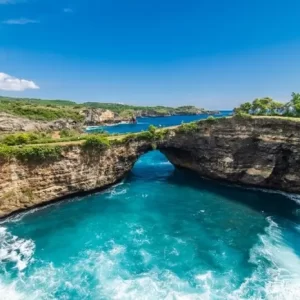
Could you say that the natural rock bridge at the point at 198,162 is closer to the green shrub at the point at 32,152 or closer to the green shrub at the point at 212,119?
the green shrub at the point at 212,119

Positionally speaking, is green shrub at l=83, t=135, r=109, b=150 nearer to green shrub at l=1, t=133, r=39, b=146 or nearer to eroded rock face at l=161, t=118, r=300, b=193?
green shrub at l=1, t=133, r=39, b=146

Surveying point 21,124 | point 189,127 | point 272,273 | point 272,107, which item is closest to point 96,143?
point 189,127

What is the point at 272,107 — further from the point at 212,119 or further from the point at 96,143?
the point at 96,143

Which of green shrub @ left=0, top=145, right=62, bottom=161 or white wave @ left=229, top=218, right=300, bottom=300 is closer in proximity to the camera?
white wave @ left=229, top=218, right=300, bottom=300

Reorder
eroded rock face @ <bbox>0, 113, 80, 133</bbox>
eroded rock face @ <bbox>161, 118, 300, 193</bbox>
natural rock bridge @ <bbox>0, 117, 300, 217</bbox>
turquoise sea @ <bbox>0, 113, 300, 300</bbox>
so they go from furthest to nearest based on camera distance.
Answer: eroded rock face @ <bbox>0, 113, 80, 133</bbox> → eroded rock face @ <bbox>161, 118, 300, 193</bbox> → natural rock bridge @ <bbox>0, 117, 300, 217</bbox> → turquoise sea @ <bbox>0, 113, 300, 300</bbox>

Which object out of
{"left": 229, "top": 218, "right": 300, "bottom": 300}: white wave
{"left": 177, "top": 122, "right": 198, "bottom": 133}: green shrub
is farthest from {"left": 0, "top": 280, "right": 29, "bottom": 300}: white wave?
{"left": 177, "top": 122, "right": 198, "bottom": 133}: green shrub

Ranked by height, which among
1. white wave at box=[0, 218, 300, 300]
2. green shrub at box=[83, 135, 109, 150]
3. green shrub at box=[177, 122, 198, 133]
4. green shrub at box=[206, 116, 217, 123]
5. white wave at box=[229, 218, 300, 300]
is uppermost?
green shrub at box=[206, 116, 217, 123]

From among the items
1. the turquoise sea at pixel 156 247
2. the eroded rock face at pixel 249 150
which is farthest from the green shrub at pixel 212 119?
the turquoise sea at pixel 156 247
